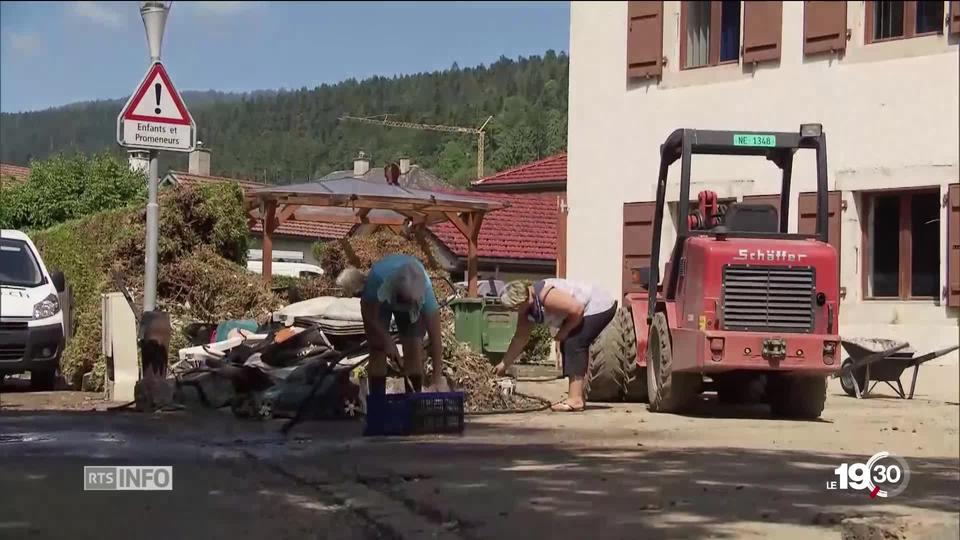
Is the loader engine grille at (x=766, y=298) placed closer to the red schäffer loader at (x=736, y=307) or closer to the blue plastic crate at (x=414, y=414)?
the red schäffer loader at (x=736, y=307)

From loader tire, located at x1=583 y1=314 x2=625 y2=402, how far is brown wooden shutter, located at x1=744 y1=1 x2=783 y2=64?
5.47m

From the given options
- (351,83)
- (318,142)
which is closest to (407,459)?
(351,83)

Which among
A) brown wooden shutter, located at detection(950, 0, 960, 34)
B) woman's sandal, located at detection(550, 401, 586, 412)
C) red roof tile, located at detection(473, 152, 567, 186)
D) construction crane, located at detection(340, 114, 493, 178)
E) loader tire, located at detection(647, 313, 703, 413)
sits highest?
brown wooden shutter, located at detection(950, 0, 960, 34)

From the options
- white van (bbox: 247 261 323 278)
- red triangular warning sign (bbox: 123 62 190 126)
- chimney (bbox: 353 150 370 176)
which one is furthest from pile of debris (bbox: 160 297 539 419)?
white van (bbox: 247 261 323 278)

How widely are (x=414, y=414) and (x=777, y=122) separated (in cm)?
841

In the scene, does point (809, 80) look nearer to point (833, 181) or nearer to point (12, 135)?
point (833, 181)

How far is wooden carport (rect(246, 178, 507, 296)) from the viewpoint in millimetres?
13164

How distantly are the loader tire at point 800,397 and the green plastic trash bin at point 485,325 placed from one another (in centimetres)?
649

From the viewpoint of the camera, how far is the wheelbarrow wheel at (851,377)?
13336 mm

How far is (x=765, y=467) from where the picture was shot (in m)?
7.15

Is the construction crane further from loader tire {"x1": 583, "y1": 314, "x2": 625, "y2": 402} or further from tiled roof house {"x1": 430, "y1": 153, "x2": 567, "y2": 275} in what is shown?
tiled roof house {"x1": 430, "y1": 153, "x2": 567, "y2": 275}

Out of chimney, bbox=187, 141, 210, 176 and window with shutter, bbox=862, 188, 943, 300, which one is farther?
window with shutter, bbox=862, 188, 943, 300

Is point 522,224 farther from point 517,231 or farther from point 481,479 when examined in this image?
point 481,479

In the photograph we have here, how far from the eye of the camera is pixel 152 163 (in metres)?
10.5
